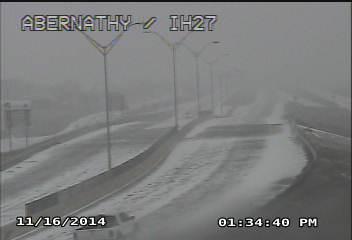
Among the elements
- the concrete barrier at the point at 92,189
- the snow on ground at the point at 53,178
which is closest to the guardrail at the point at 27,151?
the snow on ground at the point at 53,178

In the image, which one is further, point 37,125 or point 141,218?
point 37,125

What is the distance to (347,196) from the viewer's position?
88.8 feet

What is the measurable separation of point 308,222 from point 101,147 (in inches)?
1627

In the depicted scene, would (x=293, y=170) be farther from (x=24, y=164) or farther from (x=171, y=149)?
(x=24, y=164)

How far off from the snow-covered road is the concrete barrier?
0.70 m

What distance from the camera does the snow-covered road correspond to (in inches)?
971

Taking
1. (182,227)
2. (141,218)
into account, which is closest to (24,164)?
(141,218)

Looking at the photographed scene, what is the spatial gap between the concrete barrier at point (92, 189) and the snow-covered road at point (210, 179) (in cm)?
70

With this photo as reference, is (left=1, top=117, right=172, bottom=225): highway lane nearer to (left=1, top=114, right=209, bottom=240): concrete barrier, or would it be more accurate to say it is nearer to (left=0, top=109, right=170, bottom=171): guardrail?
(left=0, top=109, right=170, bottom=171): guardrail

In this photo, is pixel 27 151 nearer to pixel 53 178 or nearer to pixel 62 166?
pixel 62 166

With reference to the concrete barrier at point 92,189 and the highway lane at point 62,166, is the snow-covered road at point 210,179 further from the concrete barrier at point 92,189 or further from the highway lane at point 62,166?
the highway lane at point 62,166

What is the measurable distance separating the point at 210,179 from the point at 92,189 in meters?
8.35

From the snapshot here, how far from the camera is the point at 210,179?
34.6 m

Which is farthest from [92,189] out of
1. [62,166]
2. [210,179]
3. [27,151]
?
[27,151]
